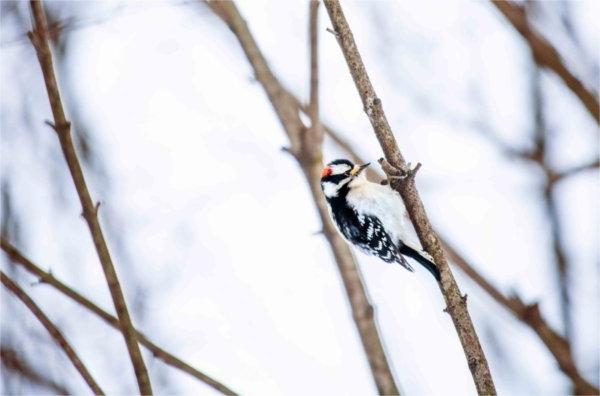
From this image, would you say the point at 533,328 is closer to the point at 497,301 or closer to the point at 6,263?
the point at 497,301

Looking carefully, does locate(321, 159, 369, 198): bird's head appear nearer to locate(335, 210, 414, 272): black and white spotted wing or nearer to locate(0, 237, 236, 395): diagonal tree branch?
locate(335, 210, 414, 272): black and white spotted wing

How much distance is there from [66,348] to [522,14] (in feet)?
9.14

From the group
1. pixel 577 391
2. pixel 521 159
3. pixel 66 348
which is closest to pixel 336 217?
pixel 521 159

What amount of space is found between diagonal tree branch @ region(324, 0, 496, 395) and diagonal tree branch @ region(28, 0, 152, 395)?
1049 millimetres

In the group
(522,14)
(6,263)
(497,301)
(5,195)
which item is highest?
(5,195)

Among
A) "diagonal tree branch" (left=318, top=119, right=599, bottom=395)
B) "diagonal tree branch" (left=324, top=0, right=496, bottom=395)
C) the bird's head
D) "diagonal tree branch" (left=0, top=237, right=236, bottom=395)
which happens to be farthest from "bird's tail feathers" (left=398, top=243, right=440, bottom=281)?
"diagonal tree branch" (left=0, top=237, right=236, bottom=395)

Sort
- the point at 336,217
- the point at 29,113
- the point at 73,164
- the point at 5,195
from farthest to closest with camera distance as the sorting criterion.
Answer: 1. the point at 29,113
2. the point at 336,217
3. the point at 5,195
4. the point at 73,164

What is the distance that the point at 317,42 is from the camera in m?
3.77

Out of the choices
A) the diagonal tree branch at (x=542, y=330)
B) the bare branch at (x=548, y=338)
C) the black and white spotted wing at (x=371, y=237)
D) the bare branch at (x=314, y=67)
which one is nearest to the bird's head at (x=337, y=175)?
the black and white spotted wing at (x=371, y=237)

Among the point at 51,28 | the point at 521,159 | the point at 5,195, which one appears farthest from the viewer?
the point at 5,195

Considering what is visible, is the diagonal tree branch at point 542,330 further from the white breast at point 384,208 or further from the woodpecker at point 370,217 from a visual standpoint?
the white breast at point 384,208

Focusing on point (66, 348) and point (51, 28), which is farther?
point (51, 28)

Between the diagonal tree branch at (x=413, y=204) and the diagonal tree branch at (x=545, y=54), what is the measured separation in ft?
3.64

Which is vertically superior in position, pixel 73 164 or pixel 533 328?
pixel 73 164
